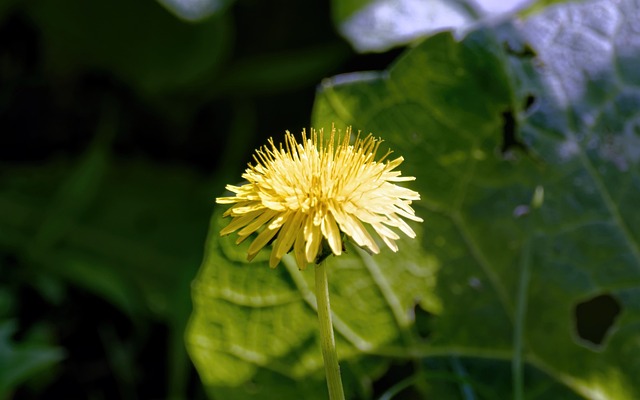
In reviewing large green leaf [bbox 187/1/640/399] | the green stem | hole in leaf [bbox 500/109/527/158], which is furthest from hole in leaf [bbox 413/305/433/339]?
hole in leaf [bbox 500/109/527/158]

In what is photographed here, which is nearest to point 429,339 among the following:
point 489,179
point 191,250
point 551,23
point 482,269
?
point 482,269

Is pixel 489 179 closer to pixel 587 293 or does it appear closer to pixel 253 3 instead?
pixel 587 293

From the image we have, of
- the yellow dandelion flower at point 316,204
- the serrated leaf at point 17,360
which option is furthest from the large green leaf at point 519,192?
the serrated leaf at point 17,360

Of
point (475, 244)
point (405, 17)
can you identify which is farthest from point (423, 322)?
point (405, 17)

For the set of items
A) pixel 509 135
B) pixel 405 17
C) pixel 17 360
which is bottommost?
pixel 17 360

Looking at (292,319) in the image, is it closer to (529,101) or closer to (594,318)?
(529,101)

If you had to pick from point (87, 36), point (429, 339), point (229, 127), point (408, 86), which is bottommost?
point (429, 339)

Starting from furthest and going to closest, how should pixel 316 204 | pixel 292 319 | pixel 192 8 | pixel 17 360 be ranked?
1. pixel 192 8
2. pixel 17 360
3. pixel 292 319
4. pixel 316 204
